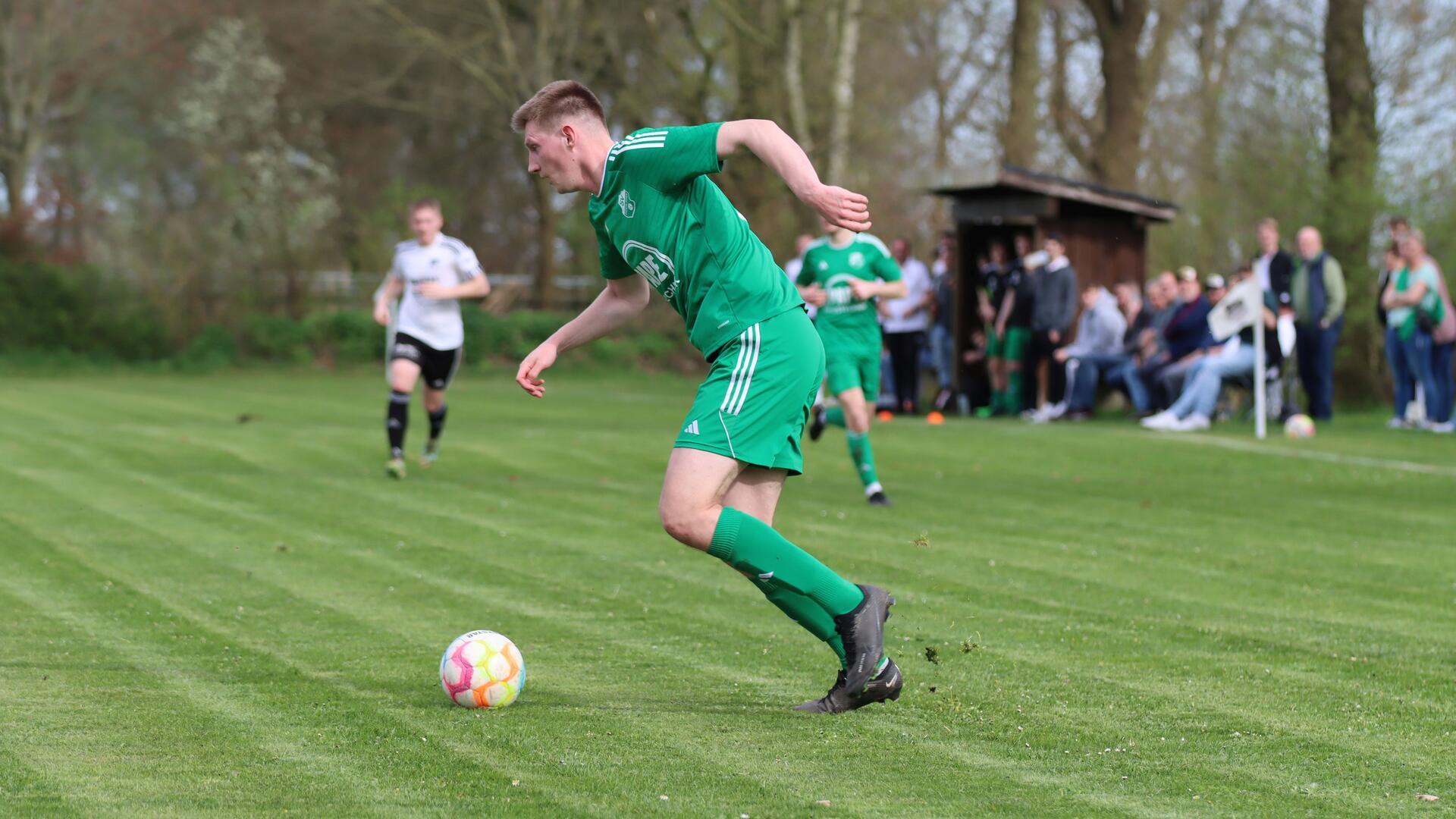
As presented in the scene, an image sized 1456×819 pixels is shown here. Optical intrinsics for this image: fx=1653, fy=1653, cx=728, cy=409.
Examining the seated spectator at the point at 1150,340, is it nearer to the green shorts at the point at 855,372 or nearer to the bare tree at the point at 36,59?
the green shorts at the point at 855,372

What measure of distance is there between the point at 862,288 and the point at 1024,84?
16.1 m

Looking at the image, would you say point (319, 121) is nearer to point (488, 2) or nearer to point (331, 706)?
point (488, 2)

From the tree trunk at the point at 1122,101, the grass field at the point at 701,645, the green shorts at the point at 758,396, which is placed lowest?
the grass field at the point at 701,645

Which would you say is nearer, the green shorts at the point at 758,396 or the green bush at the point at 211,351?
the green shorts at the point at 758,396

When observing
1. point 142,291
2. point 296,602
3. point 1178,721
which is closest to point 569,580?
point 296,602

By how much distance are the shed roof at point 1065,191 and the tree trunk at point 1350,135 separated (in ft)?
6.86

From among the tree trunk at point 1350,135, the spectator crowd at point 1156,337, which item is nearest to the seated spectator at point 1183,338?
the spectator crowd at point 1156,337

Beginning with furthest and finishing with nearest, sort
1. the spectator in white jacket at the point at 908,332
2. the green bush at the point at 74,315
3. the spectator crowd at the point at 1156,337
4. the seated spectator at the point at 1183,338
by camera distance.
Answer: the green bush at the point at 74,315 → the spectator in white jacket at the point at 908,332 → the seated spectator at the point at 1183,338 → the spectator crowd at the point at 1156,337

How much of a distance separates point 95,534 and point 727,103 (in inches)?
984

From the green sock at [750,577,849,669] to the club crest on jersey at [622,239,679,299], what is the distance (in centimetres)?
101

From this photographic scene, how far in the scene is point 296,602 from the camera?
757 cm

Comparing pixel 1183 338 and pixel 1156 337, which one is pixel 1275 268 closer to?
pixel 1183 338

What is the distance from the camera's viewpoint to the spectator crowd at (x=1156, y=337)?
59.2 feet

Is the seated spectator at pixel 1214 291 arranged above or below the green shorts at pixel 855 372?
above
